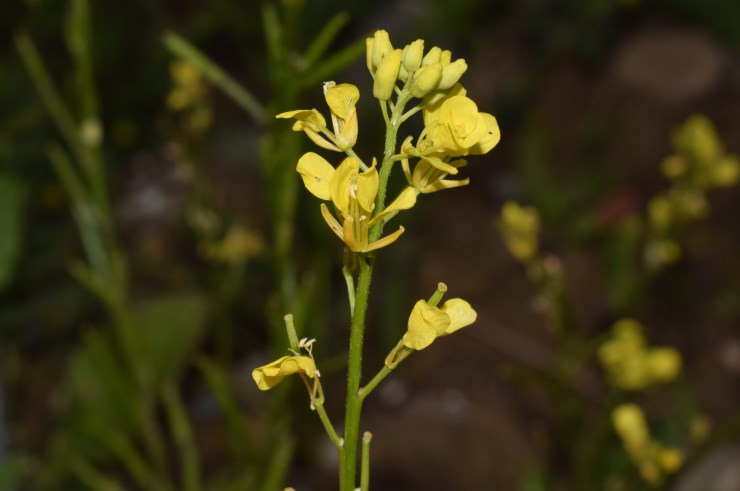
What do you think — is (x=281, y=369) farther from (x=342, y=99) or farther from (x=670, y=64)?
(x=670, y=64)

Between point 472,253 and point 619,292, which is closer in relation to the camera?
point 619,292

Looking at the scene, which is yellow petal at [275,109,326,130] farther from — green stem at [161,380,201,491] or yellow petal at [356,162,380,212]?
green stem at [161,380,201,491]

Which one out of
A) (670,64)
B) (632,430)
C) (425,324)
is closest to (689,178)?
(632,430)

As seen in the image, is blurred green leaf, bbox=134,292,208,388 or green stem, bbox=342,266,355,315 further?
blurred green leaf, bbox=134,292,208,388

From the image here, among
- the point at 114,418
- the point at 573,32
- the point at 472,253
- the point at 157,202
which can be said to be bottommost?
the point at 114,418

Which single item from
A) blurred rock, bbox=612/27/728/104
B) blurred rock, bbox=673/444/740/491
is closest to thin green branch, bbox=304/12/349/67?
blurred rock, bbox=673/444/740/491

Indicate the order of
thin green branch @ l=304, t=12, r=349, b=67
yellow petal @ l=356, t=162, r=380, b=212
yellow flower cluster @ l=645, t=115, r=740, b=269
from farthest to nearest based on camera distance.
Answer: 1. yellow flower cluster @ l=645, t=115, r=740, b=269
2. thin green branch @ l=304, t=12, r=349, b=67
3. yellow petal @ l=356, t=162, r=380, b=212

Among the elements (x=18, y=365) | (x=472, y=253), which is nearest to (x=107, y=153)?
(x=18, y=365)

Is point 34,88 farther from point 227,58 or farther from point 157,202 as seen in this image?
point 227,58
